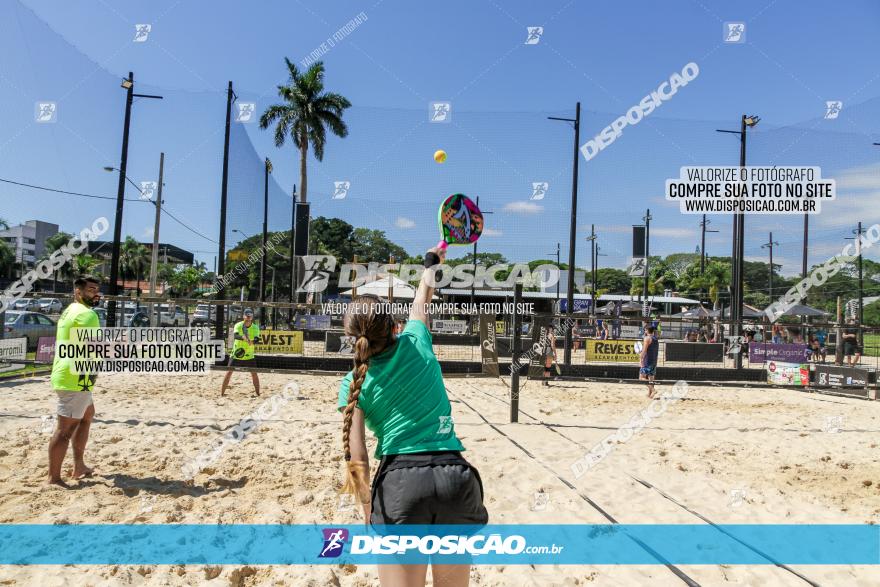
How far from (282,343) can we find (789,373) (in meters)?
13.5

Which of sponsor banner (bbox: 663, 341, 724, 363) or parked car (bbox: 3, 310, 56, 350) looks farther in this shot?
sponsor banner (bbox: 663, 341, 724, 363)

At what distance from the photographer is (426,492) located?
5.84ft

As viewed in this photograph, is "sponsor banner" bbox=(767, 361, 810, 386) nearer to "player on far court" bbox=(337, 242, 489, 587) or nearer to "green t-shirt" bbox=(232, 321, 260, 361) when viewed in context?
"green t-shirt" bbox=(232, 321, 260, 361)

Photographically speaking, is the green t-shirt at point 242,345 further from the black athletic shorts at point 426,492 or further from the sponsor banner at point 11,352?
the black athletic shorts at point 426,492

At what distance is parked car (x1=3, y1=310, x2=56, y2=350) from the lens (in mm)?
13898

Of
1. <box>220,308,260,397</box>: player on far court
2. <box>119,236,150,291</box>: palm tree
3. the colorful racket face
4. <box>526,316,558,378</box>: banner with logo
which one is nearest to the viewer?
the colorful racket face

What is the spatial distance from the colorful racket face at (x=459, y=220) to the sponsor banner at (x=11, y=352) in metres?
11.6

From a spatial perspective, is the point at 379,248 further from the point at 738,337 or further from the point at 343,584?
the point at 343,584

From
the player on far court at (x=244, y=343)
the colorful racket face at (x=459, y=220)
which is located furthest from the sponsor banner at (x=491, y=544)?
the player on far court at (x=244, y=343)

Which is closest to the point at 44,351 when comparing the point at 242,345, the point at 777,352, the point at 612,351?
the point at 242,345

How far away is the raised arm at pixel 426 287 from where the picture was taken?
2273 millimetres

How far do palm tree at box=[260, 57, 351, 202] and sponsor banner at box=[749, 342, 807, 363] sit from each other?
22127 millimetres

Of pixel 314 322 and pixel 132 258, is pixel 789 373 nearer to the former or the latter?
pixel 314 322

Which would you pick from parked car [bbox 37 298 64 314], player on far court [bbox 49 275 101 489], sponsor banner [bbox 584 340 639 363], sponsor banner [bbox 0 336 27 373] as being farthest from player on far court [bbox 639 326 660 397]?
parked car [bbox 37 298 64 314]
